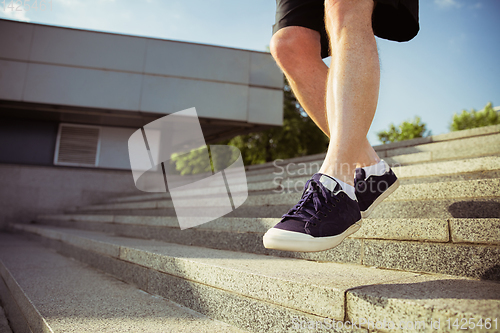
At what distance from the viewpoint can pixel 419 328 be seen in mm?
752

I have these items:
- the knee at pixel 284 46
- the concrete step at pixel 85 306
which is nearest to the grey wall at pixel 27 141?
the concrete step at pixel 85 306

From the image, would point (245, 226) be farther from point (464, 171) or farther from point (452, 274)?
point (464, 171)

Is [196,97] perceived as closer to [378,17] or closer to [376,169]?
[378,17]

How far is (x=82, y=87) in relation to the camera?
9656 millimetres

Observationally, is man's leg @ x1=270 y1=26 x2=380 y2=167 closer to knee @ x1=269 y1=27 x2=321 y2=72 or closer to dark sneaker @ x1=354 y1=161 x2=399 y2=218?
knee @ x1=269 y1=27 x2=321 y2=72

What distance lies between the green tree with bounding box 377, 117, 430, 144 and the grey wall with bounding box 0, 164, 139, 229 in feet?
76.1

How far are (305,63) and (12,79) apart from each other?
10.4 m

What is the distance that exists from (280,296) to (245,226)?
3.37 feet

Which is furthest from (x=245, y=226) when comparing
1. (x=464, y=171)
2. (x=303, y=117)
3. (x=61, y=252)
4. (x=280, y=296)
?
(x=303, y=117)

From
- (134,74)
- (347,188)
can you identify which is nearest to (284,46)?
(347,188)

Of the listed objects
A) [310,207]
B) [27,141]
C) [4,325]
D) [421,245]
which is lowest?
[4,325]

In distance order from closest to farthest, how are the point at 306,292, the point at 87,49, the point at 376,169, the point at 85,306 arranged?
1. the point at 306,292
2. the point at 376,169
3. the point at 85,306
4. the point at 87,49

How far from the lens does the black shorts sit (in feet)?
4.36

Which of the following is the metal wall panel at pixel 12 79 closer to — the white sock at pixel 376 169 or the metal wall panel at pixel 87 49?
the metal wall panel at pixel 87 49
